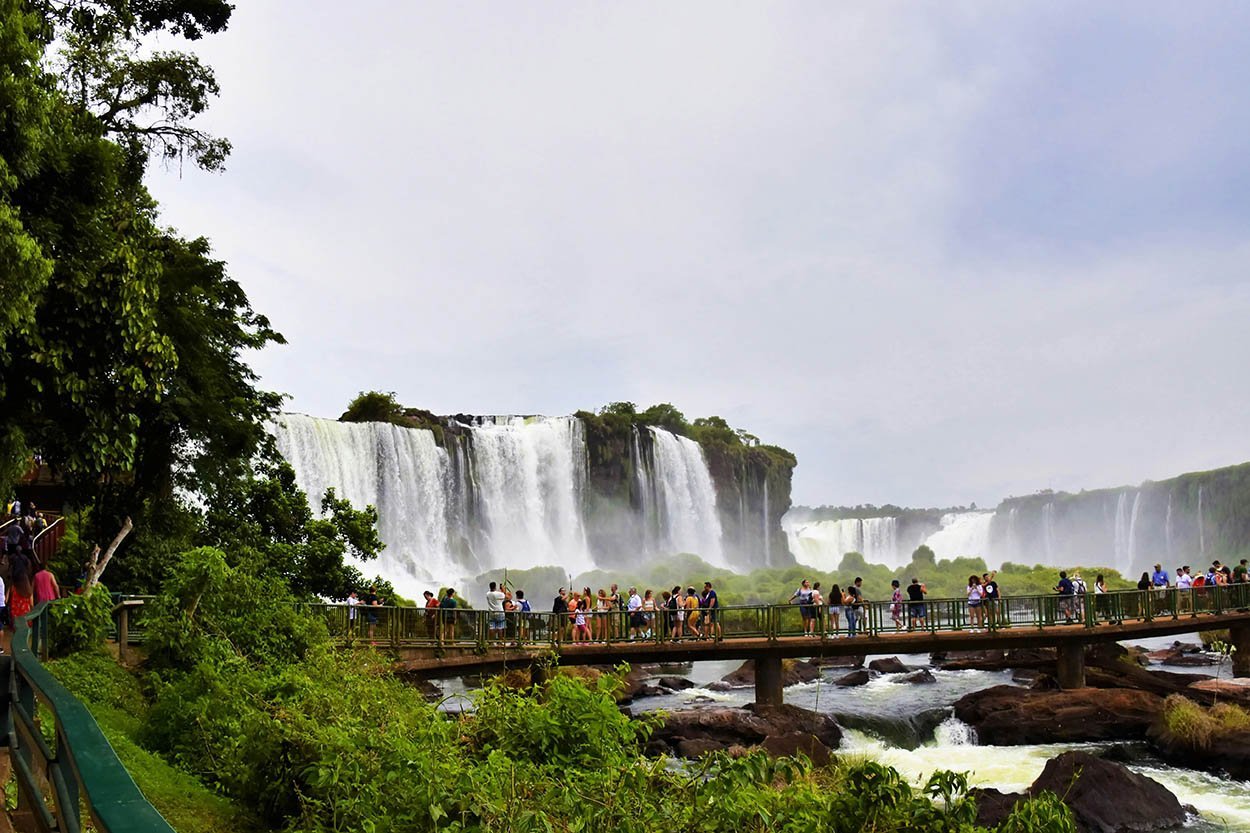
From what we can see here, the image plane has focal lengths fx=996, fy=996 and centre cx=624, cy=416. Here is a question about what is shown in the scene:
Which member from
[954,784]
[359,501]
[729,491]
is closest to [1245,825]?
[954,784]

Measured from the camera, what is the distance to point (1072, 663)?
2267 centimetres

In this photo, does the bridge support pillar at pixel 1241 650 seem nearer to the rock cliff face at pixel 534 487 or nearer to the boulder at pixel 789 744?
the boulder at pixel 789 744

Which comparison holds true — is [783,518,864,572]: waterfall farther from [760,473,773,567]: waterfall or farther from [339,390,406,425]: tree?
[339,390,406,425]: tree

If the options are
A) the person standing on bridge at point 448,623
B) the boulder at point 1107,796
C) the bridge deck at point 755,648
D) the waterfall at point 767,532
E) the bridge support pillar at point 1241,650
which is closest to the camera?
the boulder at point 1107,796

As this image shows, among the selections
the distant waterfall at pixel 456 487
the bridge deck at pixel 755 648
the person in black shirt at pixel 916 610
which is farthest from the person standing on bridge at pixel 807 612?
the distant waterfall at pixel 456 487

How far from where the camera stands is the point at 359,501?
3856 cm

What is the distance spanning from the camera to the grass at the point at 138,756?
8.70m

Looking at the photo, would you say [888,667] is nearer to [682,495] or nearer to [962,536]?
[682,495]

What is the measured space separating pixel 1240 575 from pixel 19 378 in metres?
28.2

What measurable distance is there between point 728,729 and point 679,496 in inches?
1693

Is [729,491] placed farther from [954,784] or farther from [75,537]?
[954,784]

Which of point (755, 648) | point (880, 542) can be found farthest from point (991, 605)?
point (880, 542)

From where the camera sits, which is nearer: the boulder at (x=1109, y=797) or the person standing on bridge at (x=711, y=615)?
the boulder at (x=1109, y=797)

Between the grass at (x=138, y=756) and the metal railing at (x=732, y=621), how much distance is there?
445 cm
